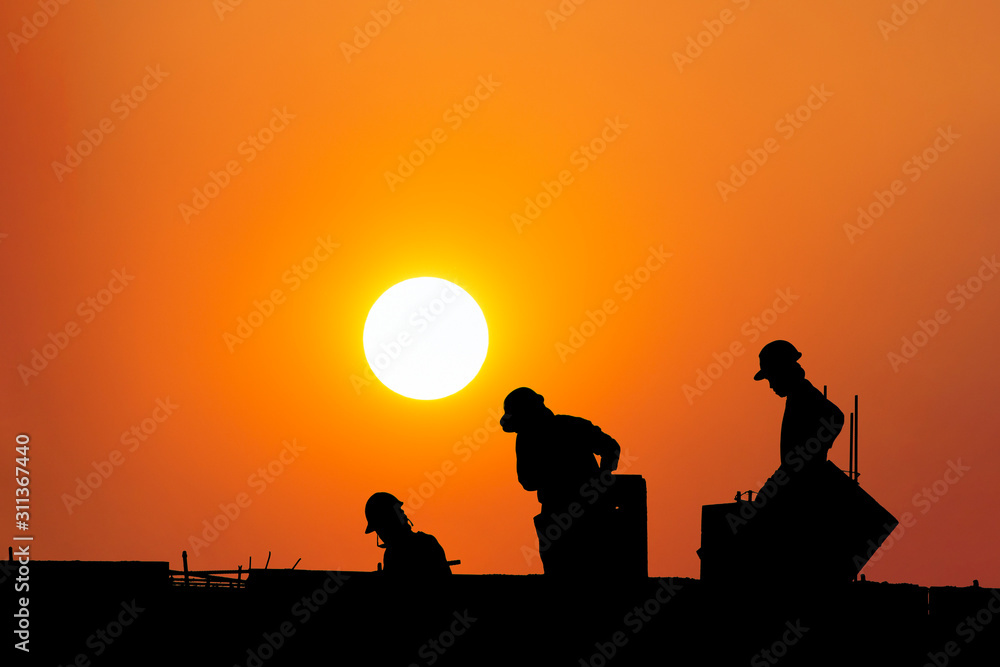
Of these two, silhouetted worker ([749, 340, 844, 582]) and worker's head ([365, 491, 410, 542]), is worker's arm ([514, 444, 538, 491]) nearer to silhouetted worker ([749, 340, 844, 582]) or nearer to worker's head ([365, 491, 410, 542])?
worker's head ([365, 491, 410, 542])

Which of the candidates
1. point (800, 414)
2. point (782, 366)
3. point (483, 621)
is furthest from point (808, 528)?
point (483, 621)

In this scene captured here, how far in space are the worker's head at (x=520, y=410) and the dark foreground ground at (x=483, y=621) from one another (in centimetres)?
133

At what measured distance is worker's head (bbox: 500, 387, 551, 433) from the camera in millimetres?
9461

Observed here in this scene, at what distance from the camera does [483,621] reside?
891cm

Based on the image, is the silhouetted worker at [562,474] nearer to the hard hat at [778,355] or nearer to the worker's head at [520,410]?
the worker's head at [520,410]

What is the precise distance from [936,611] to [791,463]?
5.59 ft

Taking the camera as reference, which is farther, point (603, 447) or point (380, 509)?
point (603, 447)

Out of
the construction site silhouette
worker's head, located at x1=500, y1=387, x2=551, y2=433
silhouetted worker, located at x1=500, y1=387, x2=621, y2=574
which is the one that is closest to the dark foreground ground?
the construction site silhouette

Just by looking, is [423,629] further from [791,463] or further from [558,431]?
[791,463]

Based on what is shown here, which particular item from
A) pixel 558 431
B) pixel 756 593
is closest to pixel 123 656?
pixel 558 431

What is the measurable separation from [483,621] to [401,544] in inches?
37.0

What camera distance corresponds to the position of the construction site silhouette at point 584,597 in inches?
336

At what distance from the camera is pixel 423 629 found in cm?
897

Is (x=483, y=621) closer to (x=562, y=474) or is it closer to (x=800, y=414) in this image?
(x=562, y=474)
